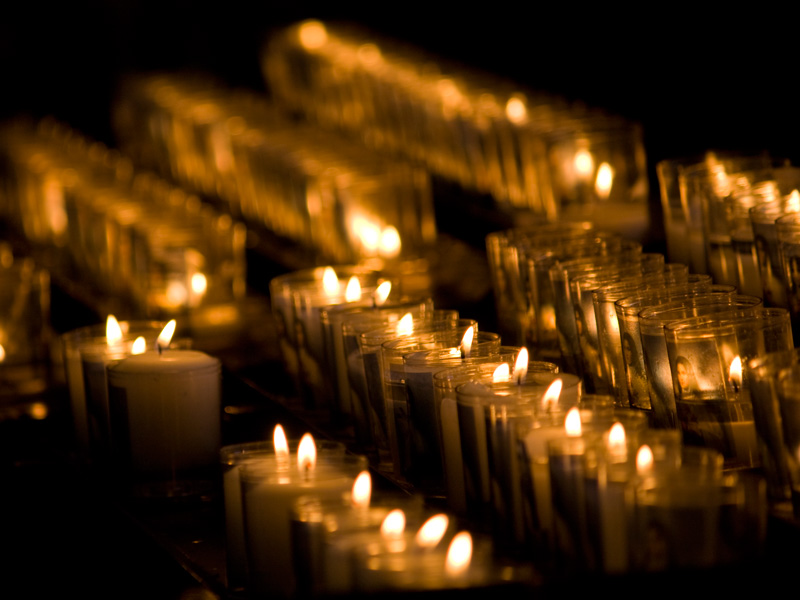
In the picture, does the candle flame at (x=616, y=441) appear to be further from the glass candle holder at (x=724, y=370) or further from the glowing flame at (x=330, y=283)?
the glowing flame at (x=330, y=283)

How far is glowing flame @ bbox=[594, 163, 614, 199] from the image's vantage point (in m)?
2.79

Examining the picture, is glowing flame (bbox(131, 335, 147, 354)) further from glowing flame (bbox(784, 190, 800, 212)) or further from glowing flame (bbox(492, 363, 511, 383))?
glowing flame (bbox(784, 190, 800, 212))

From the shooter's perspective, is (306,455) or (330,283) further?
(330,283)

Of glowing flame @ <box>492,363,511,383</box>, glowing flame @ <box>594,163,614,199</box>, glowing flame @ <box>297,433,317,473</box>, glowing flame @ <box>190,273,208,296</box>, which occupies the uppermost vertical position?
glowing flame @ <box>594,163,614,199</box>

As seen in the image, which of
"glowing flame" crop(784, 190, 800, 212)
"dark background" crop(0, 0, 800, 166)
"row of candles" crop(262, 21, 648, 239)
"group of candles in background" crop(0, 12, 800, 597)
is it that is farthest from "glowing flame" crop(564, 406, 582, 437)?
"dark background" crop(0, 0, 800, 166)

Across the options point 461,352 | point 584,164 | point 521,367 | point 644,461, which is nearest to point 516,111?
point 584,164

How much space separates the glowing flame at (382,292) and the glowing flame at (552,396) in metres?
0.60

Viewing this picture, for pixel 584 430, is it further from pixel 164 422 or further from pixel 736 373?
pixel 164 422

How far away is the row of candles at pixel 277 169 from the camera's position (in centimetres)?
299

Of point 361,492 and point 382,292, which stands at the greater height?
point 382,292

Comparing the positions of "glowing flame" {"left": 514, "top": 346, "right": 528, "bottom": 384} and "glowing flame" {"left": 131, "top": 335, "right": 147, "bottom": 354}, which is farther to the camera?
"glowing flame" {"left": 131, "top": 335, "right": 147, "bottom": 354}

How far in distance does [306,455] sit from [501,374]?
25 centimetres

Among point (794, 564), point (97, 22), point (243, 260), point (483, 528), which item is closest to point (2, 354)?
point (243, 260)

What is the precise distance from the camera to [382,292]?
2094 millimetres
